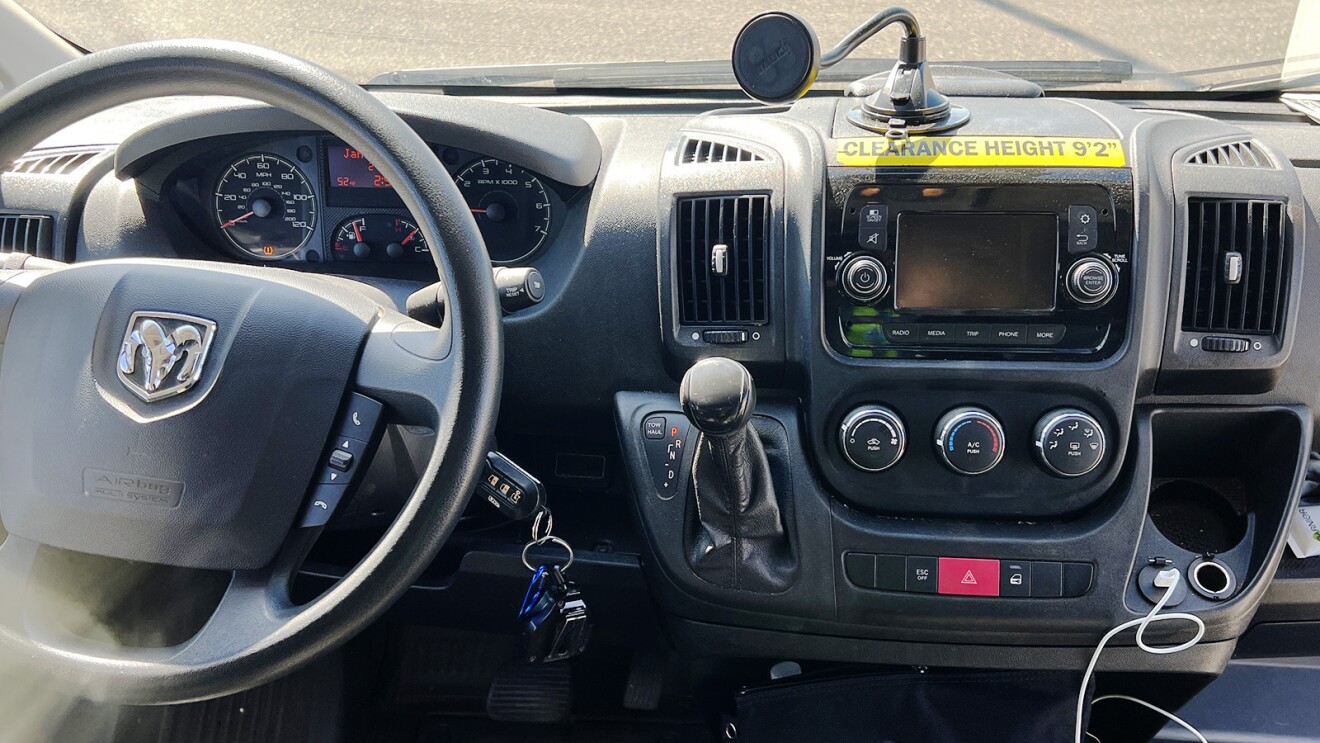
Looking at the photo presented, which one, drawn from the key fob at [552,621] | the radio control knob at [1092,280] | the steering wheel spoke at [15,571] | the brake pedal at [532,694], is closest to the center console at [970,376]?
the radio control knob at [1092,280]

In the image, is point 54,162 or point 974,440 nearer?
point 974,440

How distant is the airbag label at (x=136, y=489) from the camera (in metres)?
1.33

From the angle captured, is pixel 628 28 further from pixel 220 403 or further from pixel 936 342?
pixel 220 403

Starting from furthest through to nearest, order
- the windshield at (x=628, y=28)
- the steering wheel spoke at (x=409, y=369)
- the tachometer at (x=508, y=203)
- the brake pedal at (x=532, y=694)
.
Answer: the windshield at (x=628, y=28)
the brake pedal at (x=532, y=694)
the tachometer at (x=508, y=203)
the steering wheel spoke at (x=409, y=369)

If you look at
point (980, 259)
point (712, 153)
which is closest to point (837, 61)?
point (712, 153)

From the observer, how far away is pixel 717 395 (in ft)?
3.85

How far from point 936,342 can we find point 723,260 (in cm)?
32

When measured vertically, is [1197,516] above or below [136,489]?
below

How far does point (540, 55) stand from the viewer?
8.21 feet

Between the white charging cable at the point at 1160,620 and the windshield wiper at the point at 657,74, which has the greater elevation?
the windshield wiper at the point at 657,74

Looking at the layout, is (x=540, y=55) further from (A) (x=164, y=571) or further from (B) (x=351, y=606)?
(B) (x=351, y=606)

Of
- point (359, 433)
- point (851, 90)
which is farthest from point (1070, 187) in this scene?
point (359, 433)

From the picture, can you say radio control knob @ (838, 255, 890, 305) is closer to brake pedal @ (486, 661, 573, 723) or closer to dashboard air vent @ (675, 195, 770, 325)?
dashboard air vent @ (675, 195, 770, 325)

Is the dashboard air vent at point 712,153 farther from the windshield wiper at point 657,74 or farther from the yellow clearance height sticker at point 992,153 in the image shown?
the windshield wiper at point 657,74
